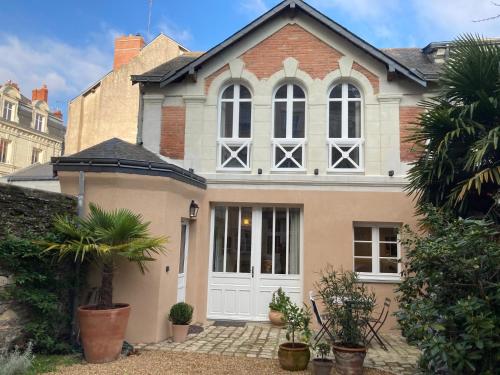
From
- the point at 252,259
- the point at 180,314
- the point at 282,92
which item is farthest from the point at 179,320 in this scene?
the point at 282,92

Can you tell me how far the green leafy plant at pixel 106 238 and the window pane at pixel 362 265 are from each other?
4.94 meters

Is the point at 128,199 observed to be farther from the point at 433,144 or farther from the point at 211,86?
the point at 433,144

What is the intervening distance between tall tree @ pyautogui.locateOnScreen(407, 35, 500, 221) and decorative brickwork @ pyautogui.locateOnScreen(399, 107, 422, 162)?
221cm

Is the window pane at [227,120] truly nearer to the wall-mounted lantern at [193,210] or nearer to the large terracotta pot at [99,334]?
the wall-mounted lantern at [193,210]

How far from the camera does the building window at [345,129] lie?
9.68m

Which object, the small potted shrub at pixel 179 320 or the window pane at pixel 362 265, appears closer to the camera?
the small potted shrub at pixel 179 320

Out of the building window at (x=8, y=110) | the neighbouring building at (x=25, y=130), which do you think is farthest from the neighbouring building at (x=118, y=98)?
the building window at (x=8, y=110)

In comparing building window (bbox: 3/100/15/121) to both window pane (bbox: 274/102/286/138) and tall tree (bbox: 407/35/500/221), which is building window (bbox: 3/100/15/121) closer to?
window pane (bbox: 274/102/286/138)

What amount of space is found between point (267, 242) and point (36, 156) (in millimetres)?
28651

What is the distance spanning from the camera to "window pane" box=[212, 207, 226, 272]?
977 cm

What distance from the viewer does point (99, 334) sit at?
627 centimetres

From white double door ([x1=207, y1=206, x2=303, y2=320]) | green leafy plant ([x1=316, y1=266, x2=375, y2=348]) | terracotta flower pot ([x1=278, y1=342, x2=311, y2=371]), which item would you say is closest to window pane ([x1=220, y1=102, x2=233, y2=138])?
white double door ([x1=207, y1=206, x2=303, y2=320])

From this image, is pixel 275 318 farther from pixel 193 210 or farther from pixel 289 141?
pixel 289 141

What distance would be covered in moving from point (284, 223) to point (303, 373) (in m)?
4.29
